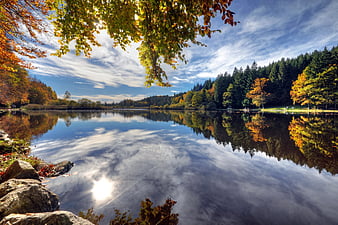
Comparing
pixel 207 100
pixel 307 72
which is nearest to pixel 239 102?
pixel 207 100

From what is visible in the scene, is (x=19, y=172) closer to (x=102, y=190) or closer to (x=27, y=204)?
(x=27, y=204)

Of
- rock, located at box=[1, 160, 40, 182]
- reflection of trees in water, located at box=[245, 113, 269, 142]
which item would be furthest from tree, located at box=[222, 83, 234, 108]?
rock, located at box=[1, 160, 40, 182]

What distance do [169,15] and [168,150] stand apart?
5824 millimetres

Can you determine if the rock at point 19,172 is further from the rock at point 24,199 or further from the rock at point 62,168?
the rock at point 62,168

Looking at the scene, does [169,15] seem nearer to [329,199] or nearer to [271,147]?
[329,199]

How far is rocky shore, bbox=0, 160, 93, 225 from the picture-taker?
1823mm

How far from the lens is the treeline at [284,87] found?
3250 centimetres

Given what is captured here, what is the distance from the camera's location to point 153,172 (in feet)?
14.9

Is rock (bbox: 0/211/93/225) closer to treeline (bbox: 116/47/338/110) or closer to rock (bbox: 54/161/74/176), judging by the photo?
rock (bbox: 54/161/74/176)

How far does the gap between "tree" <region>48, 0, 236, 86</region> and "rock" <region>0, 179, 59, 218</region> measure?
455 centimetres

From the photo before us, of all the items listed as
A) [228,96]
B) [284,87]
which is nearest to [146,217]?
[228,96]

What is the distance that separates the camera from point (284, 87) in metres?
52.2

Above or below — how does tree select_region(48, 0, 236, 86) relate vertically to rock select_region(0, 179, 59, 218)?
above

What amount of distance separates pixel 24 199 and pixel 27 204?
4.3 inches
